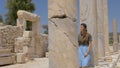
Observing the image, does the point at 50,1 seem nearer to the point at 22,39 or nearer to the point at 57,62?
the point at 57,62

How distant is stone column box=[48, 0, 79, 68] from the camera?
190 inches

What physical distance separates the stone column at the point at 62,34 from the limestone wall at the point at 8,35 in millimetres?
17491

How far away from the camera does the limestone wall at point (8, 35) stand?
22.0 meters

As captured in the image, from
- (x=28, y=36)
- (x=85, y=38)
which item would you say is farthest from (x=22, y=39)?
(x=85, y=38)

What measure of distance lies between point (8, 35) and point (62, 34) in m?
18.7

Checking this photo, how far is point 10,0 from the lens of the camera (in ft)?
130

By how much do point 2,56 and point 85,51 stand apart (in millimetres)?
11934

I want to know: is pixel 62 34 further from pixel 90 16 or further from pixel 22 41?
pixel 22 41

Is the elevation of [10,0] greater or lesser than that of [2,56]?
greater

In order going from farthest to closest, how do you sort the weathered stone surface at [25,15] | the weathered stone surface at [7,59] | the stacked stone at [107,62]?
the weathered stone surface at [25,15]
the weathered stone surface at [7,59]
the stacked stone at [107,62]

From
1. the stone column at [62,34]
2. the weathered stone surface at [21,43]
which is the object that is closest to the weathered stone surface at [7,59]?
the weathered stone surface at [21,43]

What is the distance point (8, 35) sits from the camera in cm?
2292

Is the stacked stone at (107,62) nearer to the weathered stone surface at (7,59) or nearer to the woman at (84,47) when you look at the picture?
the woman at (84,47)

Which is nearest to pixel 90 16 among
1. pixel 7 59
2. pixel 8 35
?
pixel 7 59
